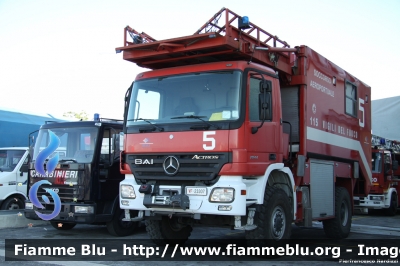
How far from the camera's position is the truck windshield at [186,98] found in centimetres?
720

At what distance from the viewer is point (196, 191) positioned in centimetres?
702

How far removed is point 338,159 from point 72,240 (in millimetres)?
5758

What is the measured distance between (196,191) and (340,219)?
4.47 meters

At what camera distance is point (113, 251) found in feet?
27.2

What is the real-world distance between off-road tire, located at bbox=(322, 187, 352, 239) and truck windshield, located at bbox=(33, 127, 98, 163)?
206 inches

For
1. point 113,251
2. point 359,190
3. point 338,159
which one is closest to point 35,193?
point 113,251

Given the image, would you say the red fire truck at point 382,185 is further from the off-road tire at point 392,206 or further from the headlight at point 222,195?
the headlight at point 222,195

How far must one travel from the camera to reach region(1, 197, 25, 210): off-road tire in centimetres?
1295

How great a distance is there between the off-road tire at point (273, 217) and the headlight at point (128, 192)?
1.91 m

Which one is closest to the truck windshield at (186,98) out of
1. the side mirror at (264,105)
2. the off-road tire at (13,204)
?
the side mirror at (264,105)

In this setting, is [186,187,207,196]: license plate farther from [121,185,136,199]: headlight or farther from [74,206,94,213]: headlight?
[74,206,94,213]: headlight

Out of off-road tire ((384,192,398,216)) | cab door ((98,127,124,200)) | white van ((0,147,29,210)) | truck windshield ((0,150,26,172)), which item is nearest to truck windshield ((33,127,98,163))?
cab door ((98,127,124,200))

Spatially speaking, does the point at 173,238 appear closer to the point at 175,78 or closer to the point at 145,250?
the point at 145,250

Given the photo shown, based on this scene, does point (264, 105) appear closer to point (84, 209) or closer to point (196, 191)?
point (196, 191)
